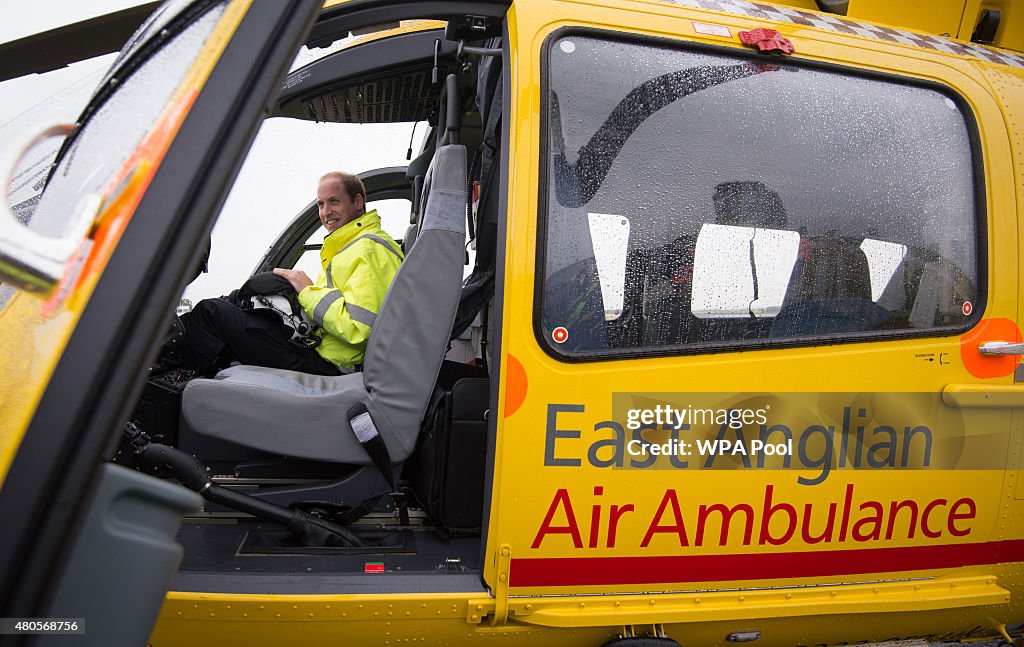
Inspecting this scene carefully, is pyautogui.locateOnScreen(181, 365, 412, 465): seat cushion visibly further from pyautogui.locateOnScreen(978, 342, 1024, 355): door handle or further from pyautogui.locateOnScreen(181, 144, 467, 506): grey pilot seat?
pyautogui.locateOnScreen(978, 342, 1024, 355): door handle

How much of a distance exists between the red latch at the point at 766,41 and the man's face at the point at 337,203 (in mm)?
1777

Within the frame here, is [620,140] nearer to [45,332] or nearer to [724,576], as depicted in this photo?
[724,576]

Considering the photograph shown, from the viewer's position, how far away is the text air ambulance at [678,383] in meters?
1.82

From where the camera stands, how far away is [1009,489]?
6.95 ft

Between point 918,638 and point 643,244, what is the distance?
1483 mm

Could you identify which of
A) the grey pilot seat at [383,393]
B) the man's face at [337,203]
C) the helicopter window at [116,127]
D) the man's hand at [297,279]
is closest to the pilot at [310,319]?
the man's hand at [297,279]

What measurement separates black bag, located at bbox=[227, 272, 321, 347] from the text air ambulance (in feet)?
1.65

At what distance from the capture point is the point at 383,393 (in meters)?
2.19


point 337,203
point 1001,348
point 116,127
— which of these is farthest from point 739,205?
point 337,203

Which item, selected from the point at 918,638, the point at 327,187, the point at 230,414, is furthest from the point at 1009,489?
the point at 327,187

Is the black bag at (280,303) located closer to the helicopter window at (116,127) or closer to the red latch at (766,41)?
the helicopter window at (116,127)

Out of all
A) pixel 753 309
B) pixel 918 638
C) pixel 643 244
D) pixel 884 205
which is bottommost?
pixel 918 638

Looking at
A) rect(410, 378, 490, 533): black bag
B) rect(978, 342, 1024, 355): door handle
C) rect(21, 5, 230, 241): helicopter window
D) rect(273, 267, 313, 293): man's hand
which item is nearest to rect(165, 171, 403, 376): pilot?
rect(273, 267, 313, 293): man's hand

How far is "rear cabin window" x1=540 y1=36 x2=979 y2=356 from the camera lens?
6.17ft
